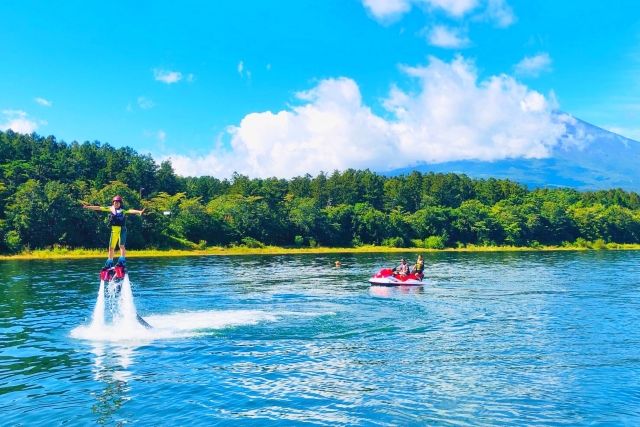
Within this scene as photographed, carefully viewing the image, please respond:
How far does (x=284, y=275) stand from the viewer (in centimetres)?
6394

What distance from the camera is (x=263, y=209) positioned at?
417ft

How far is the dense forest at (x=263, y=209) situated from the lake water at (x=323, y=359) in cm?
5629

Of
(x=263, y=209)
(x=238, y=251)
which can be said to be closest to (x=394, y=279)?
(x=238, y=251)

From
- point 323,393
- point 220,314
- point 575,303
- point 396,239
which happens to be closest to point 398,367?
point 323,393

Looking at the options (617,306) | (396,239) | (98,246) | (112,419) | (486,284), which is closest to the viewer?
(112,419)

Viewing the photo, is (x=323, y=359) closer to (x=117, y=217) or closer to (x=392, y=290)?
(x=117, y=217)

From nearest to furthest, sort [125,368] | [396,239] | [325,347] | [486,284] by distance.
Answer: [125,368], [325,347], [486,284], [396,239]

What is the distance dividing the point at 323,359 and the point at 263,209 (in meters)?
104

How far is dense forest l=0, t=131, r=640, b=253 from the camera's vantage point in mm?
99750

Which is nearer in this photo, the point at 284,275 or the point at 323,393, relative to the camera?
the point at 323,393

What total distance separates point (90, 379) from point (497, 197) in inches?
6999

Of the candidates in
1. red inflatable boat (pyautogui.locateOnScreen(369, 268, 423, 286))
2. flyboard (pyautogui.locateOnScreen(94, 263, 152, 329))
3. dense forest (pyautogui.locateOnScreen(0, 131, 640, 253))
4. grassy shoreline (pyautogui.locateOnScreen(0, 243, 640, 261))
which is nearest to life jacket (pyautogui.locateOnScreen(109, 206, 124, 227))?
flyboard (pyautogui.locateOnScreen(94, 263, 152, 329))

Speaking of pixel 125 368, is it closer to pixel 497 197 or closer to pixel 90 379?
pixel 90 379

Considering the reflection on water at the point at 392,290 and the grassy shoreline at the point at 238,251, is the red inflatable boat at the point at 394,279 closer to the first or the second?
the reflection on water at the point at 392,290
